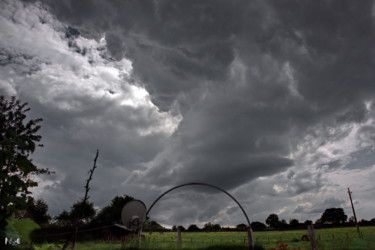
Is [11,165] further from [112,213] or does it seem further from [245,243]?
[112,213]

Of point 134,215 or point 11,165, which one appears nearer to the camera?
point 11,165

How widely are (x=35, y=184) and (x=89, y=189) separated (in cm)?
134

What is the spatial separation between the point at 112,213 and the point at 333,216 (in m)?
101

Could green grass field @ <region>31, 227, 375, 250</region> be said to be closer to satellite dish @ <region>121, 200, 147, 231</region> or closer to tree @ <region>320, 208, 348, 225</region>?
satellite dish @ <region>121, 200, 147, 231</region>

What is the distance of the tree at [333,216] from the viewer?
397 feet

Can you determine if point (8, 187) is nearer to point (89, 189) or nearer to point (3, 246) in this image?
point (3, 246)

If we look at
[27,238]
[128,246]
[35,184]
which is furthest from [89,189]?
[128,246]

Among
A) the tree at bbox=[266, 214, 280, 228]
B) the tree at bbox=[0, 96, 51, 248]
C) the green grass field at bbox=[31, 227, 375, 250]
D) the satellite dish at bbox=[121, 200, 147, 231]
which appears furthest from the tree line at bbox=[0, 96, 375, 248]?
the tree at bbox=[266, 214, 280, 228]

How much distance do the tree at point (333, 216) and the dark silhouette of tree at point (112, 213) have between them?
94.4m

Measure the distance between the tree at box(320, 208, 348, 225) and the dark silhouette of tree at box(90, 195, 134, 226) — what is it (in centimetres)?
9444

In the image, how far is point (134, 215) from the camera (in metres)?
19.1

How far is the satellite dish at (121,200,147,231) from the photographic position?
18.9 metres

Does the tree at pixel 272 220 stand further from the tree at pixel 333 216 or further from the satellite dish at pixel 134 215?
the satellite dish at pixel 134 215

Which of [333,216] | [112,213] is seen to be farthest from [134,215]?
[333,216]
